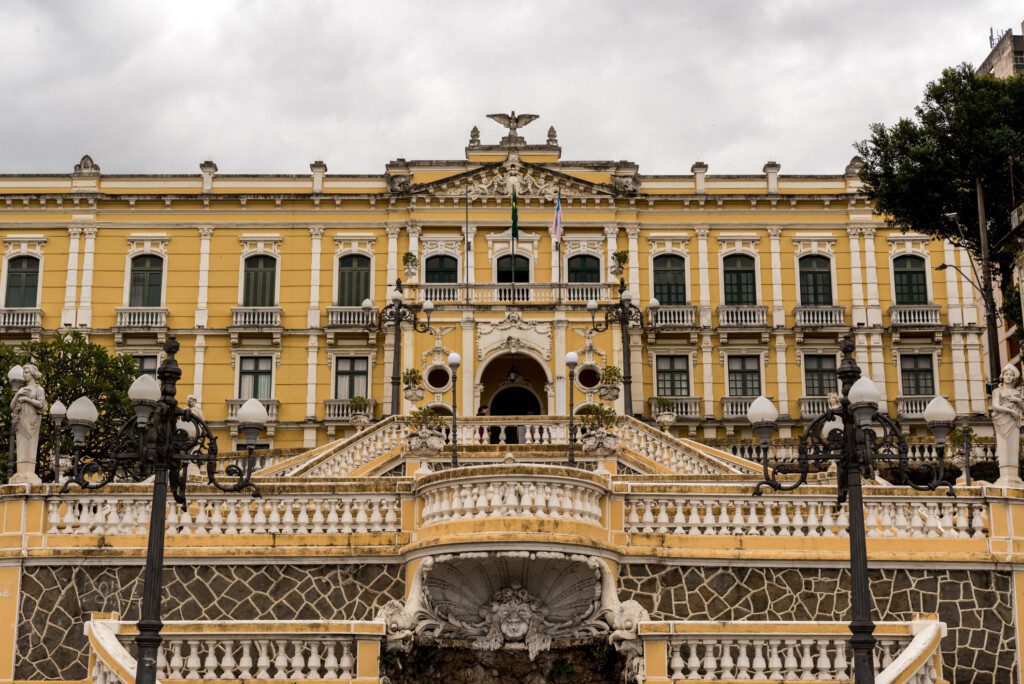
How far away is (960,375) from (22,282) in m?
32.6

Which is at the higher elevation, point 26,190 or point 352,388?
point 26,190

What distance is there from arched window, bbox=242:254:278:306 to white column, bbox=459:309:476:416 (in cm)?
800

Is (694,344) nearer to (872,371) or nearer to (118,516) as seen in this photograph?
(872,371)

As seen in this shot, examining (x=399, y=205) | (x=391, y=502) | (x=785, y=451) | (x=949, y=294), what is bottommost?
(x=391, y=502)

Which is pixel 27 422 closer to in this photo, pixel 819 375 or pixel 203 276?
pixel 203 276

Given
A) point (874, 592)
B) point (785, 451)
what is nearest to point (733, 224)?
point (785, 451)

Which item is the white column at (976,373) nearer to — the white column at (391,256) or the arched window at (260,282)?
the white column at (391,256)

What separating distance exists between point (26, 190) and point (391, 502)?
1295 inches

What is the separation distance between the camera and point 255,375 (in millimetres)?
45656

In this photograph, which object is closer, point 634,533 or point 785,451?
point 634,533

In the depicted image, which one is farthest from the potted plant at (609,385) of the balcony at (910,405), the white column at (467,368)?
the balcony at (910,405)

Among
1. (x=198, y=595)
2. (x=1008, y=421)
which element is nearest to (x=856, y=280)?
(x=1008, y=421)

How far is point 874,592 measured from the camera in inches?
727

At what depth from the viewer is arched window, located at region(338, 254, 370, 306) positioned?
152 ft
